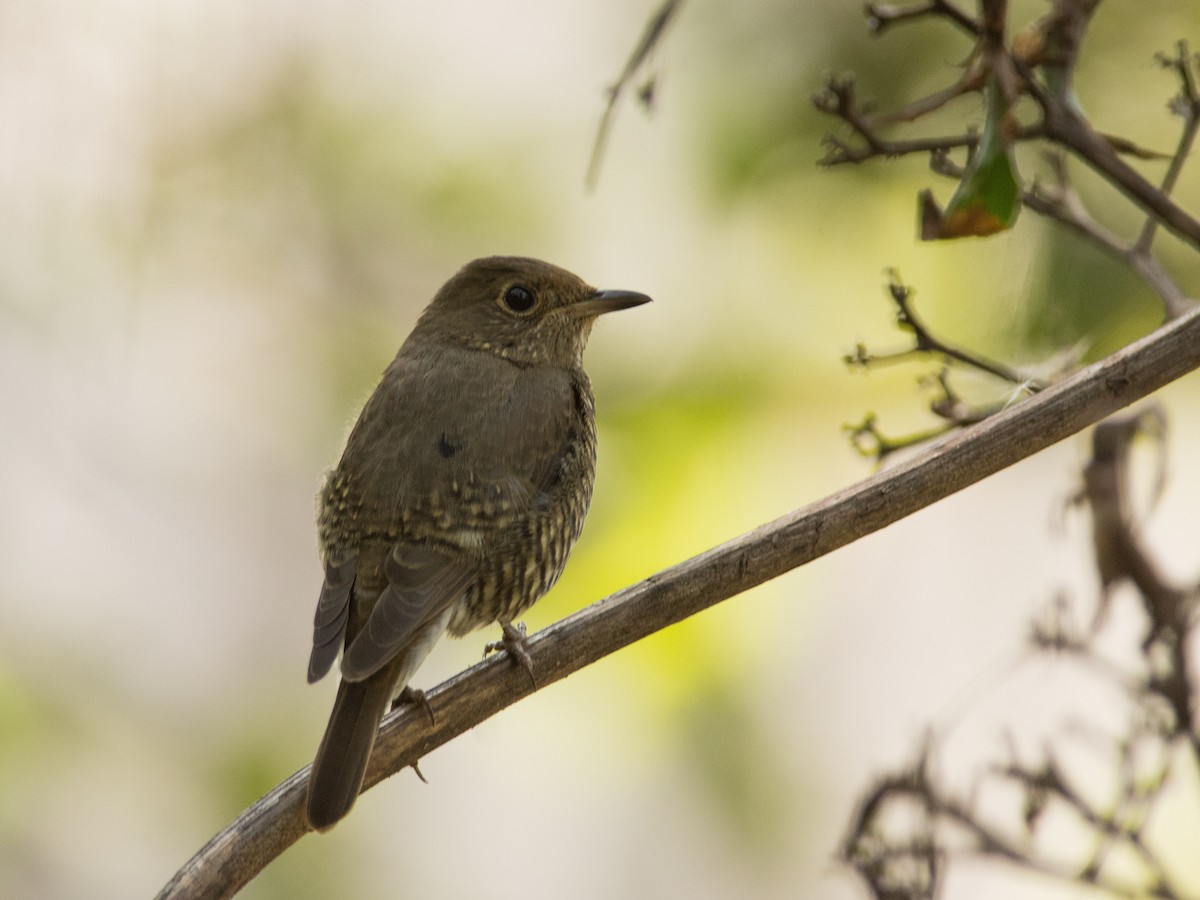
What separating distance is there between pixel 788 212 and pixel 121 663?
2.23m

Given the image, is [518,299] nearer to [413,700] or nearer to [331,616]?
[331,616]

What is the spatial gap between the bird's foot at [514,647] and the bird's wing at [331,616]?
0.30m

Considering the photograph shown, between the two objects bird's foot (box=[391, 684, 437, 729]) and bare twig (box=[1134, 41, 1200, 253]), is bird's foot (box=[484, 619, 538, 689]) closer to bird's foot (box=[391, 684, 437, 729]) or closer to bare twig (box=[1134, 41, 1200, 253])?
bird's foot (box=[391, 684, 437, 729])

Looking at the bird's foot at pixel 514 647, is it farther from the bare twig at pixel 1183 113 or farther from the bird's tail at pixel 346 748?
the bare twig at pixel 1183 113

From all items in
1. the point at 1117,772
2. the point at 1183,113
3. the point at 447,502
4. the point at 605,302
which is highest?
the point at 605,302

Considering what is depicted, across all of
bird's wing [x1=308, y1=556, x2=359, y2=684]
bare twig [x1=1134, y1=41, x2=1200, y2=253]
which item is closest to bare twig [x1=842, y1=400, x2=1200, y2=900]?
bare twig [x1=1134, y1=41, x2=1200, y2=253]

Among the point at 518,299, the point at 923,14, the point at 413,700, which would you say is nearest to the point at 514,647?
the point at 413,700

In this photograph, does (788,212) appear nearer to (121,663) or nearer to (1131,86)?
(1131,86)

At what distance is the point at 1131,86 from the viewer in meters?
3.51

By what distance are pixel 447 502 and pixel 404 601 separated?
30 centimetres

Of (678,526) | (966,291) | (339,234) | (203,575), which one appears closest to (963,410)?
(966,291)

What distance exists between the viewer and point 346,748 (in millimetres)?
2531

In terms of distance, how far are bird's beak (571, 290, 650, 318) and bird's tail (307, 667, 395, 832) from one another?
1.22m

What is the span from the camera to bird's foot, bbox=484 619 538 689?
245 centimetres
